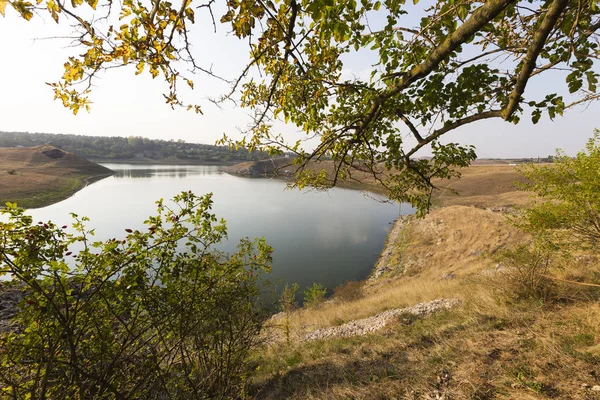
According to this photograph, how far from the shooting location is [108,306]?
8.69ft

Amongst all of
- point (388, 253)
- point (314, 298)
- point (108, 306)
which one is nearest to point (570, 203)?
point (108, 306)

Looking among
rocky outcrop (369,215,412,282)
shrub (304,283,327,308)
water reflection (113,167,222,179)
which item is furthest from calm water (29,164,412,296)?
water reflection (113,167,222,179)

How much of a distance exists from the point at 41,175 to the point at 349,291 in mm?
73978

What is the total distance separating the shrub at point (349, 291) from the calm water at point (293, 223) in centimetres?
106

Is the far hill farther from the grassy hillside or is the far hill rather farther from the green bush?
the green bush

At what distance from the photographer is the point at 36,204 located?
1586 inches

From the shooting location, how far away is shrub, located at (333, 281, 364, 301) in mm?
17145

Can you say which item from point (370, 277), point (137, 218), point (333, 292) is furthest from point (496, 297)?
point (137, 218)

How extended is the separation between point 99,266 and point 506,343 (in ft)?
20.3

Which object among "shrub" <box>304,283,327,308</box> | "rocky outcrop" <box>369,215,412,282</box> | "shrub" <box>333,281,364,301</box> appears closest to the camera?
"shrub" <box>304,283,327,308</box>

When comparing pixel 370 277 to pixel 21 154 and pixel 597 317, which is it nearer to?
pixel 597 317

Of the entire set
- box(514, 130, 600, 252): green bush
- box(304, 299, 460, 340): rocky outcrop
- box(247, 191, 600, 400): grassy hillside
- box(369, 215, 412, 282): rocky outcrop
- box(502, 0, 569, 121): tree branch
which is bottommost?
box(369, 215, 412, 282): rocky outcrop

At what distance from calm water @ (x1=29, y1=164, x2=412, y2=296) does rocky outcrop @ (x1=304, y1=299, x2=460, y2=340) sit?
19.1ft

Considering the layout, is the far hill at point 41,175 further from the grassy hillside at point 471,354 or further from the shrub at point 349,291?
the grassy hillside at point 471,354
